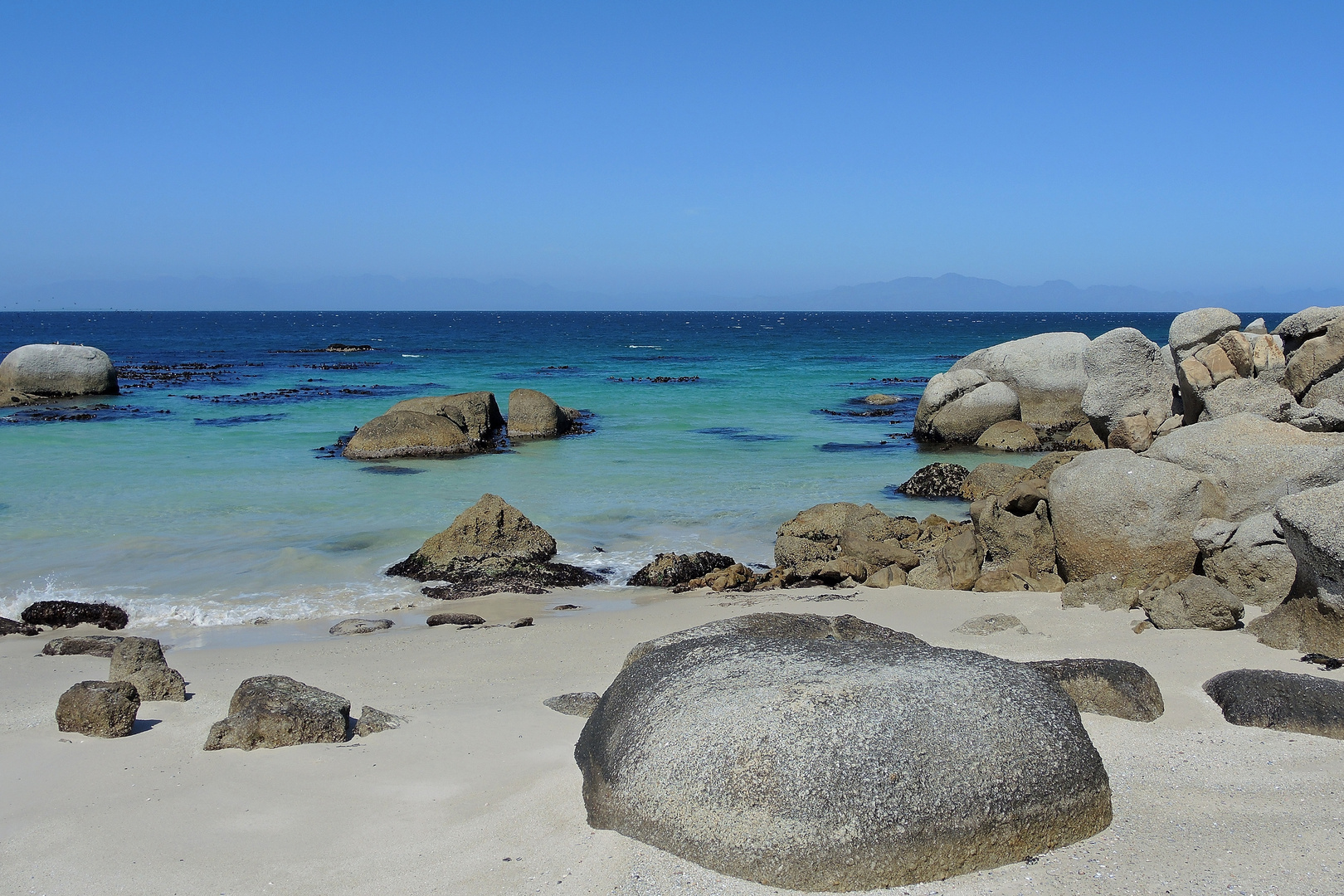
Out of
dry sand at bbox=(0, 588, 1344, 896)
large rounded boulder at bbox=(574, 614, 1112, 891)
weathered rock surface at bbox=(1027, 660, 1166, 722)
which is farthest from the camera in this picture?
weathered rock surface at bbox=(1027, 660, 1166, 722)

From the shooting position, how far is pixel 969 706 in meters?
3.69

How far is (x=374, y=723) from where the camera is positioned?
511 cm

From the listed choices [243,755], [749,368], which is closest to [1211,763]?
[243,755]

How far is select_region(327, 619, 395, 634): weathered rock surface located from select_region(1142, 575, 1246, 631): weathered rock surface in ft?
19.0

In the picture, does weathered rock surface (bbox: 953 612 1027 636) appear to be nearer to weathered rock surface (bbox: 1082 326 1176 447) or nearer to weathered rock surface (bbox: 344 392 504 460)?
weathered rock surface (bbox: 1082 326 1176 447)

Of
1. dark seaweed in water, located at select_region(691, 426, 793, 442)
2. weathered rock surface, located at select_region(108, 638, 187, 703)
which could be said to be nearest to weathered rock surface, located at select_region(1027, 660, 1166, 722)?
weathered rock surface, located at select_region(108, 638, 187, 703)

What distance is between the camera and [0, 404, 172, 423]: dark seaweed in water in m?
23.7

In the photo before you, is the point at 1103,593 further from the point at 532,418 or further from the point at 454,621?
the point at 532,418

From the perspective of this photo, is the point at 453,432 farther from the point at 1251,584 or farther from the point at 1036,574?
the point at 1251,584

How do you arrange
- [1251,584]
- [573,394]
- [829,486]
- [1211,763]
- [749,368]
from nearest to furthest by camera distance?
[1211,763] → [1251,584] → [829,486] → [573,394] → [749,368]

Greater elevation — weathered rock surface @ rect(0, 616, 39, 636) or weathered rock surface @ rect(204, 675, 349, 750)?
weathered rock surface @ rect(204, 675, 349, 750)

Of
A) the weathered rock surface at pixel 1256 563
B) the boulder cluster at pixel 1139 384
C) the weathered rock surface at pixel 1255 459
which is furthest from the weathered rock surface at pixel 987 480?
the weathered rock surface at pixel 1256 563

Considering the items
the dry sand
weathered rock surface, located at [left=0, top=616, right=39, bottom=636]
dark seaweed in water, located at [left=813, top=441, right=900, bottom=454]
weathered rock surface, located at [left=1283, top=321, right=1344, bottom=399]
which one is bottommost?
weathered rock surface, located at [left=0, top=616, right=39, bottom=636]

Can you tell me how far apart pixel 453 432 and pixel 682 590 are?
33.8 ft
